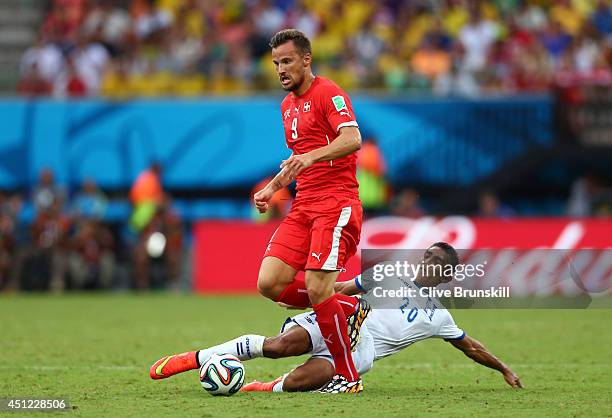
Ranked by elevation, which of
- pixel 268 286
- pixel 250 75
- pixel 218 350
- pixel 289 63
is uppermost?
pixel 289 63

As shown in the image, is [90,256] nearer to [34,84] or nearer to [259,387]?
[34,84]

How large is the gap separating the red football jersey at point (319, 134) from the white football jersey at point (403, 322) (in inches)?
29.4

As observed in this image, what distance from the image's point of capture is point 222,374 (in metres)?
8.09

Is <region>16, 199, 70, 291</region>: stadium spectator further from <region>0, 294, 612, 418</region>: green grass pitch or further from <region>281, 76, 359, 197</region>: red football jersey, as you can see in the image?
<region>281, 76, 359, 197</region>: red football jersey

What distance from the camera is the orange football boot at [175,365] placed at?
8.33 metres

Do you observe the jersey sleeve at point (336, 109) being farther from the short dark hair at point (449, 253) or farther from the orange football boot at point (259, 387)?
the orange football boot at point (259, 387)

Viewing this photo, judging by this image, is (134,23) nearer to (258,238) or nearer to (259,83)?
(259,83)

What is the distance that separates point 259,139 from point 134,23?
366 cm

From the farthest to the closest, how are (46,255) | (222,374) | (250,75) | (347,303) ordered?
(250,75)
(46,255)
(347,303)
(222,374)

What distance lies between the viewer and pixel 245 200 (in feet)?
76.7

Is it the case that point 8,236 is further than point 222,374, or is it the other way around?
point 8,236

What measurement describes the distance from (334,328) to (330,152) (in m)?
1.17

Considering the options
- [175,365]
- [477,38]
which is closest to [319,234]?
[175,365]

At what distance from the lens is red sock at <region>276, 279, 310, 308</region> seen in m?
8.55
